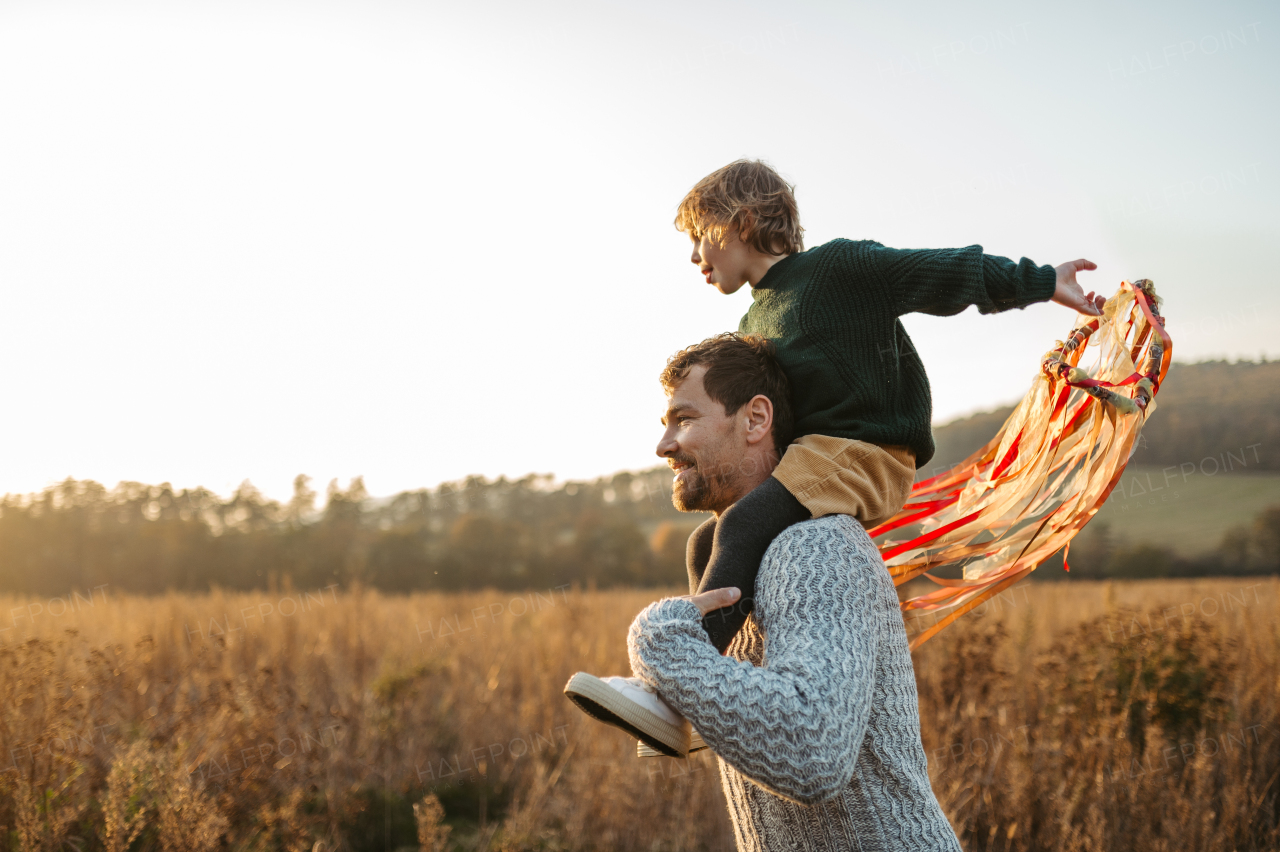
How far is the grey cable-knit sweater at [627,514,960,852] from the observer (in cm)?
128

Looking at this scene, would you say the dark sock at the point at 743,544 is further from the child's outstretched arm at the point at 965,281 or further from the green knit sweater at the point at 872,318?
the child's outstretched arm at the point at 965,281

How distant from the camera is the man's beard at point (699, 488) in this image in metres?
1.85

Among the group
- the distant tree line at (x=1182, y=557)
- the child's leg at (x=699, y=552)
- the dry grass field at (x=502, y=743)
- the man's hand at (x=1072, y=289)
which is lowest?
the distant tree line at (x=1182, y=557)

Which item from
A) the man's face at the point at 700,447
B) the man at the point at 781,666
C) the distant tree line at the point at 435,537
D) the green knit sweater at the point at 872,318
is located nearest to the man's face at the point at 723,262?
the green knit sweater at the point at 872,318

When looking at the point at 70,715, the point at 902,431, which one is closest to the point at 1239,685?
the point at 902,431

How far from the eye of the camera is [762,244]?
214cm

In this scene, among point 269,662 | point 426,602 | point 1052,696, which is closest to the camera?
point 1052,696

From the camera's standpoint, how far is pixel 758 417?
1871mm

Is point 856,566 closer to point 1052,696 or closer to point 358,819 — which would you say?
point 358,819

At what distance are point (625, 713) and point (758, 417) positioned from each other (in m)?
0.80

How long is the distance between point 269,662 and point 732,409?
18.0 ft

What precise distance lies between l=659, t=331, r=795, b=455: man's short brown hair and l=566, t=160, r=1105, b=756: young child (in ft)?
0.16

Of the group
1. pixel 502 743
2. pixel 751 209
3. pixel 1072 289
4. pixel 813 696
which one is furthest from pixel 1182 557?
pixel 813 696

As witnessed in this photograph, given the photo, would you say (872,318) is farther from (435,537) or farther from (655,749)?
(435,537)
